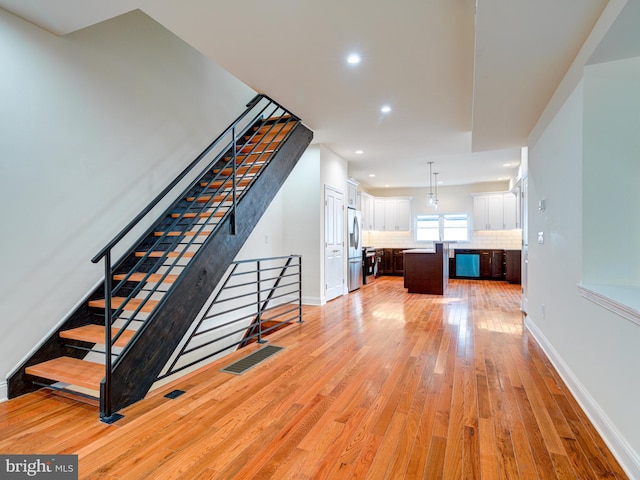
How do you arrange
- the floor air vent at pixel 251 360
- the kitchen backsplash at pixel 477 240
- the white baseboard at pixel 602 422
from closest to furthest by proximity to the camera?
the white baseboard at pixel 602 422 → the floor air vent at pixel 251 360 → the kitchen backsplash at pixel 477 240

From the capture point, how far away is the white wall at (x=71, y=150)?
260 cm

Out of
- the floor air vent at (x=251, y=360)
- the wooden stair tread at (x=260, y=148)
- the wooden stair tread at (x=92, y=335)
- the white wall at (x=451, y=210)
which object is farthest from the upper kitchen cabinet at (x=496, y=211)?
the wooden stair tread at (x=92, y=335)

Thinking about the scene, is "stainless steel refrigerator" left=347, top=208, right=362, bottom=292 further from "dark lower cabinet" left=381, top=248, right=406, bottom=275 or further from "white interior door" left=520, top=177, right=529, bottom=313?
"white interior door" left=520, top=177, right=529, bottom=313

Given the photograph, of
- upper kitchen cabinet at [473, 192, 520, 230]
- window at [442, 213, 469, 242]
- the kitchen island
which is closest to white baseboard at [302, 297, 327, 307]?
the kitchen island

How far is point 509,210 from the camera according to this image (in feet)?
31.6

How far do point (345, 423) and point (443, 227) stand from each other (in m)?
9.50

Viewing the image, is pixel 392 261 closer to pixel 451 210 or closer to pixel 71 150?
pixel 451 210

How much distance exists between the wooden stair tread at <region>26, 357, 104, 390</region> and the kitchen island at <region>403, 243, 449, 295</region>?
20.0 feet

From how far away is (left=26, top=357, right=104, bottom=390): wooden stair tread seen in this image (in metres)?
2.42

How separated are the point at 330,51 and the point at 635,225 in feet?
8.96

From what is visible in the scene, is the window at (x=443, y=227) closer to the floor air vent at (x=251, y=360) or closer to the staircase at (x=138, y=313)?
the staircase at (x=138, y=313)

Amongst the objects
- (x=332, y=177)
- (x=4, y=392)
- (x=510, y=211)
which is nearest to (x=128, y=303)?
(x=4, y=392)

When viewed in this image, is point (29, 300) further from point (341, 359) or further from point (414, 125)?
point (414, 125)

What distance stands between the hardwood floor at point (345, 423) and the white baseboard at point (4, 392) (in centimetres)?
11
